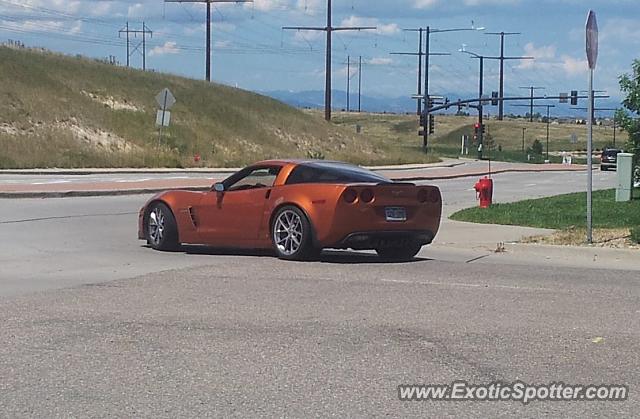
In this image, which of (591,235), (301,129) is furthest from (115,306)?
(301,129)

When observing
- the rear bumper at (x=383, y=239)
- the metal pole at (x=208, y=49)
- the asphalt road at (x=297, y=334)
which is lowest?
the asphalt road at (x=297, y=334)

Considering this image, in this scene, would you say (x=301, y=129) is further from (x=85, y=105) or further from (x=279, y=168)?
(x=279, y=168)

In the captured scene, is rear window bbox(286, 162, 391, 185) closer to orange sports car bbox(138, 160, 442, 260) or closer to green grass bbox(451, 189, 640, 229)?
orange sports car bbox(138, 160, 442, 260)

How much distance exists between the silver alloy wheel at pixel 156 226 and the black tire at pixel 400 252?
3032mm

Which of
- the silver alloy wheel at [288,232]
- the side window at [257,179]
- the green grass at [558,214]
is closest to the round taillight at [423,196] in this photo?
the silver alloy wheel at [288,232]

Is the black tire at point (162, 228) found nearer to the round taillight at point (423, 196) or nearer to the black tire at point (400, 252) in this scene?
the black tire at point (400, 252)

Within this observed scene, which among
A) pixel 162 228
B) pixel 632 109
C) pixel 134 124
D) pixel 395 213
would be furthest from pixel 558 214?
pixel 134 124

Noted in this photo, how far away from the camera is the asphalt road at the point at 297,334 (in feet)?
22.1

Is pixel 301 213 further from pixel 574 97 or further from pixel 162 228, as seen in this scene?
pixel 574 97

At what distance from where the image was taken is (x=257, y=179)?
1430cm

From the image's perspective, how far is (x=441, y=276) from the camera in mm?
12250

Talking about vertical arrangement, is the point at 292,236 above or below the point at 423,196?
below

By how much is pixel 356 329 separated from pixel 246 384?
6.55 feet

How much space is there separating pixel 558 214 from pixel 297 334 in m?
12.2
